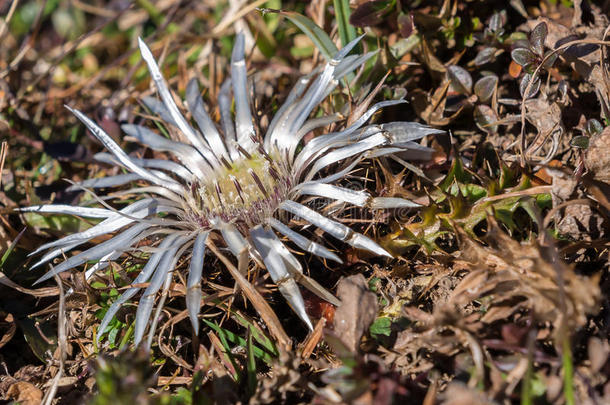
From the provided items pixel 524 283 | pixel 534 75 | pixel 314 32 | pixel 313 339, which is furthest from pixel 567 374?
pixel 314 32

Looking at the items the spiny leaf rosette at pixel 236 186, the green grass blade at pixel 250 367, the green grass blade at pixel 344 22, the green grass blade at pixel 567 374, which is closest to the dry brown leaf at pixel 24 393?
the spiny leaf rosette at pixel 236 186

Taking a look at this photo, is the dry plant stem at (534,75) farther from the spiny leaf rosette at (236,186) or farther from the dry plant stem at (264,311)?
the dry plant stem at (264,311)

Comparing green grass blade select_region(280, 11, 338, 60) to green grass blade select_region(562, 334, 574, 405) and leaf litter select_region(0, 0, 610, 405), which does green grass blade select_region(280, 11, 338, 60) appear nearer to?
leaf litter select_region(0, 0, 610, 405)

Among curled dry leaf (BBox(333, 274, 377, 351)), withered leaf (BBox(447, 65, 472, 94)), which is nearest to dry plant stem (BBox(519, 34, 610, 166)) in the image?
withered leaf (BBox(447, 65, 472, 94))

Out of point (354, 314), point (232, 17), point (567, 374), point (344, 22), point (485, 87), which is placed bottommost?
point (567, 374)

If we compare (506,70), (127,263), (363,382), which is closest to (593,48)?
(506,70)

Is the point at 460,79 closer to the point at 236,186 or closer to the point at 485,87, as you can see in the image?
the point at 485,87
